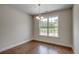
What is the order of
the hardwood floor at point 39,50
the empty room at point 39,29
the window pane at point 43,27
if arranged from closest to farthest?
the hardwood floor at point 39,50 < the empty room at point 39,29 < the window pane at point 43,27

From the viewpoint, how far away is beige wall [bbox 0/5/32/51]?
9.90ft

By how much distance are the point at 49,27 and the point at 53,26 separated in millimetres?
300

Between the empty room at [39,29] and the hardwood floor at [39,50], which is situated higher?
the empty room at [39,29]

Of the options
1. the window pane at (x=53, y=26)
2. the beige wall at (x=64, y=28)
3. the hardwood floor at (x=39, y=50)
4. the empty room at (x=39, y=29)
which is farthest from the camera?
the window pane at (x=53, y=26)

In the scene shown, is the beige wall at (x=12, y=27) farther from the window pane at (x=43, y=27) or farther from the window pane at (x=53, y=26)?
the window pane at (x=53, y=26)

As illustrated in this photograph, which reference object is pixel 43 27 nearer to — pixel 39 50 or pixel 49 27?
pixel 49 27

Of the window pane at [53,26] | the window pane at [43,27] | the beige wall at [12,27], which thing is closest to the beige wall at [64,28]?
the window pane at [53,26]

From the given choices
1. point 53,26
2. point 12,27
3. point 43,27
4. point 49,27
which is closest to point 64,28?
point 53,26

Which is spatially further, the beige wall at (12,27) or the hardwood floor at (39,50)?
the beige wall at (12,27)

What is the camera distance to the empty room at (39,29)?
118 inches

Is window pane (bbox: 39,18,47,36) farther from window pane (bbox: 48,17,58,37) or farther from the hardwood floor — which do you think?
the hardwood floor

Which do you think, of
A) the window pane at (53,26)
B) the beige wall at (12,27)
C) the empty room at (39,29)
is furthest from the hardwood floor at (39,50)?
the window pane at (53,26)
